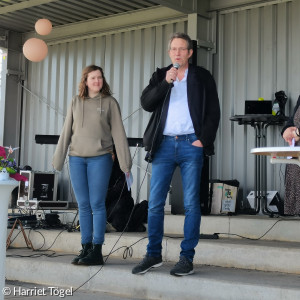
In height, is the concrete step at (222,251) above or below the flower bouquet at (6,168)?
below

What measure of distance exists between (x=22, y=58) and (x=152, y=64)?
8.48ft

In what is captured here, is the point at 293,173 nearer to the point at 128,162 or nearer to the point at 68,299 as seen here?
the point at 128,162

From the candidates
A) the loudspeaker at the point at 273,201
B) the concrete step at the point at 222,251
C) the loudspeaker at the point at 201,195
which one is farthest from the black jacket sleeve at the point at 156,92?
the loudspeaker at the point at 273,201

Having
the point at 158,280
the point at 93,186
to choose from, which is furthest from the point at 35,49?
the point at 158,280

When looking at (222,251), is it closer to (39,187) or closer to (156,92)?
(156,92)

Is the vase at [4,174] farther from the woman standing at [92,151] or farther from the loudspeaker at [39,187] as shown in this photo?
the loudspeaker at [39,187]

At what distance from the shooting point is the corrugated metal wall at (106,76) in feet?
26.2

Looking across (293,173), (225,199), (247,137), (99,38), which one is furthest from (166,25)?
(293,173)

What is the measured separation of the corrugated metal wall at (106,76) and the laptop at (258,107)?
1722mm

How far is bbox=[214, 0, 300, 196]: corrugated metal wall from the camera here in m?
6.79

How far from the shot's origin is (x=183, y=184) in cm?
372

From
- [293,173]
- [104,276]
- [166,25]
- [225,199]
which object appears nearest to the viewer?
[293,173]

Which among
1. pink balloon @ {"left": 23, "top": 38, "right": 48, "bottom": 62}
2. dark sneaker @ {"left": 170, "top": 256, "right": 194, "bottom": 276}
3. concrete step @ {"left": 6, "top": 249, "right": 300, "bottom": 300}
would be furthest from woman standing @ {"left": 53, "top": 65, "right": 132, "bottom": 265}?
pink balloon @ {"left": 23, "top": 38, "right": 48, "bottom": 62}

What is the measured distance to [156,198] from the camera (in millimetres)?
3748
